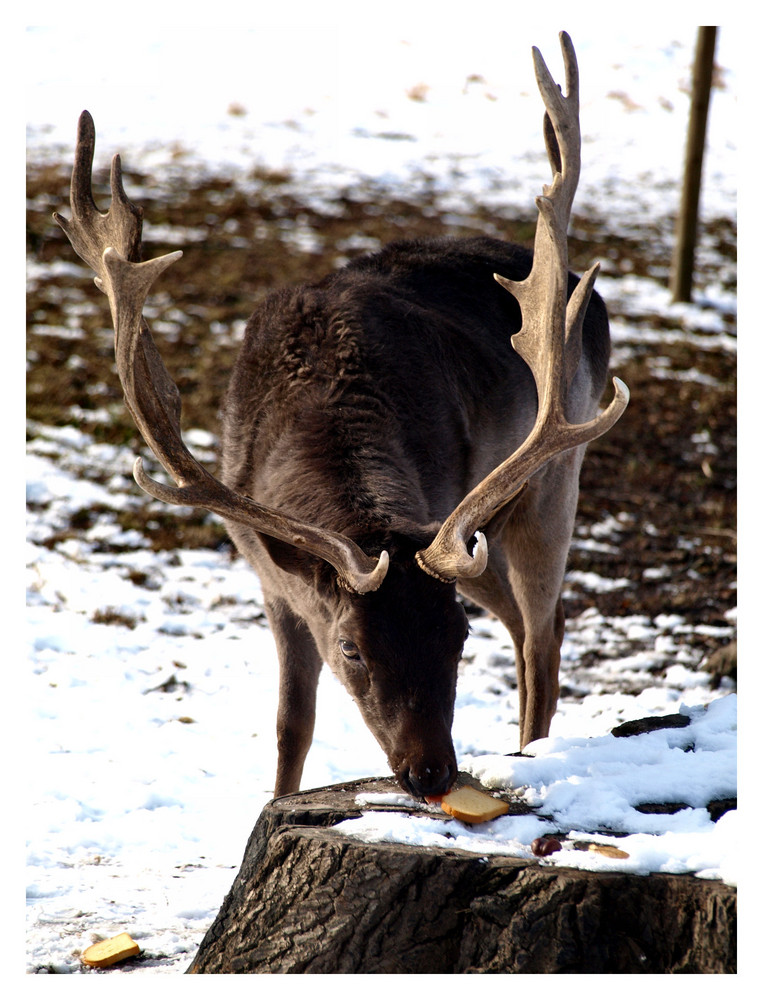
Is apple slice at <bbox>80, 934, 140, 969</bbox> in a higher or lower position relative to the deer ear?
lower

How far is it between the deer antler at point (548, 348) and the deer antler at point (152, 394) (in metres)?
0.31

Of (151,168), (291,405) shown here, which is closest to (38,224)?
(151,168)

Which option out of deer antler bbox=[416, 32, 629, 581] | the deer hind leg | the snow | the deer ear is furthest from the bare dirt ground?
the deer ear

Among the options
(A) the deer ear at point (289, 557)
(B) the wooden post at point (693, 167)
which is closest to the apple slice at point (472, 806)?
(A) the deer ear at point (289, 557)

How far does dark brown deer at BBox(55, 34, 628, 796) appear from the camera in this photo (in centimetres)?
323

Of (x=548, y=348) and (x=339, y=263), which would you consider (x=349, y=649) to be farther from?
(x=339, y=263)

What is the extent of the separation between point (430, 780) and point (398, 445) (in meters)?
1.39

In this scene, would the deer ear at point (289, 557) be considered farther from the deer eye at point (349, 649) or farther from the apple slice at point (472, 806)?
the apple slice at point (472, 806)

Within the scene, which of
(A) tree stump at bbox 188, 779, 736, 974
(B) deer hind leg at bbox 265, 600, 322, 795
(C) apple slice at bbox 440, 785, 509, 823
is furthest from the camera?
(B) deer hind leg at bbox 265, 600, 322, 795

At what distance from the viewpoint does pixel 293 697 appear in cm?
449

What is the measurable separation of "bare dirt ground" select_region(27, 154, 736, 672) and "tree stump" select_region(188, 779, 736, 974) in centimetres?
422

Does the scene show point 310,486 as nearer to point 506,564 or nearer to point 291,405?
point 291,405

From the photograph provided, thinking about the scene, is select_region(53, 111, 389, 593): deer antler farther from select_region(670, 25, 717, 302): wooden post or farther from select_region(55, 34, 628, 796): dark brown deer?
select_region(670, 25, 717, 302): wooden post

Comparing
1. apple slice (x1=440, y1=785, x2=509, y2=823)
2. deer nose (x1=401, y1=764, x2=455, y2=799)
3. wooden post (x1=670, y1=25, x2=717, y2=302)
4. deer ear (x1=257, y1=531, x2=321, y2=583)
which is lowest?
apple slice (x1=440, y1=785, x2=509, y2=823)
